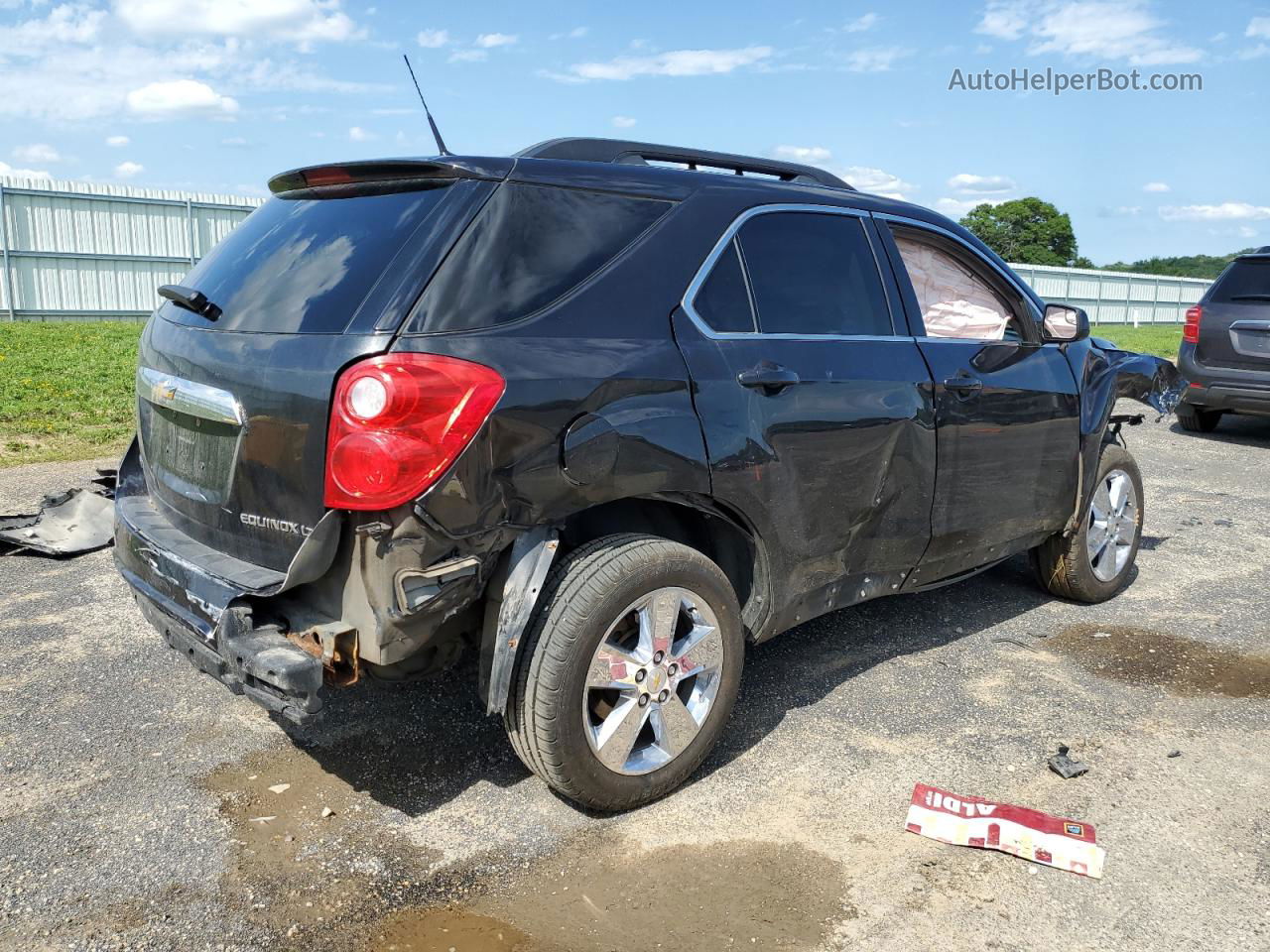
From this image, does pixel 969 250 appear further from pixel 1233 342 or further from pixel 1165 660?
pixel 1233 342

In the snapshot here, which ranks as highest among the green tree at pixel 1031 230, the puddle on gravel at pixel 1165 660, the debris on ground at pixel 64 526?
the green tree at pixel 1031 230

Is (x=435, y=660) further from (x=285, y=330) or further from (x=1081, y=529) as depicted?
(x=1081, y=529)

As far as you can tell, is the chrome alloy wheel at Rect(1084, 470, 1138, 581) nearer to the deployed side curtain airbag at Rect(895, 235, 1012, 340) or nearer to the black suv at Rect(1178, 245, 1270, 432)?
the deployed side curtain airbag at Rect(895, 235, 1012, 340)

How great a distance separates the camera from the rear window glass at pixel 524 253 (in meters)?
2.79

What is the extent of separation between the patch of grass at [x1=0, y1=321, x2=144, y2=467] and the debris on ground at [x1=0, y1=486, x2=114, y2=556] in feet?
7.55

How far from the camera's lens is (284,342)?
114 inches

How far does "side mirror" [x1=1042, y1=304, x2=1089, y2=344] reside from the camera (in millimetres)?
4613

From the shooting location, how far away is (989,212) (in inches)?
2982

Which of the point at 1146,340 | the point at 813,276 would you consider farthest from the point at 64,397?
the point at 1146,340

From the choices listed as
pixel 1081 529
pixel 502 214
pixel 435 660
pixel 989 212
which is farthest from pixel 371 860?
pixel 989 212

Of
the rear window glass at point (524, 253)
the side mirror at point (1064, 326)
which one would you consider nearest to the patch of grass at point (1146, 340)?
the side mirror at point (1064, 326)

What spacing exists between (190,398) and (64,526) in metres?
3.14

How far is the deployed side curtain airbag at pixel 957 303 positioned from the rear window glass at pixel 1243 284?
701cm

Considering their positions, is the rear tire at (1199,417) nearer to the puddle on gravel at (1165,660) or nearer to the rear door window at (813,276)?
the puddle on gravel at (1165,660)
